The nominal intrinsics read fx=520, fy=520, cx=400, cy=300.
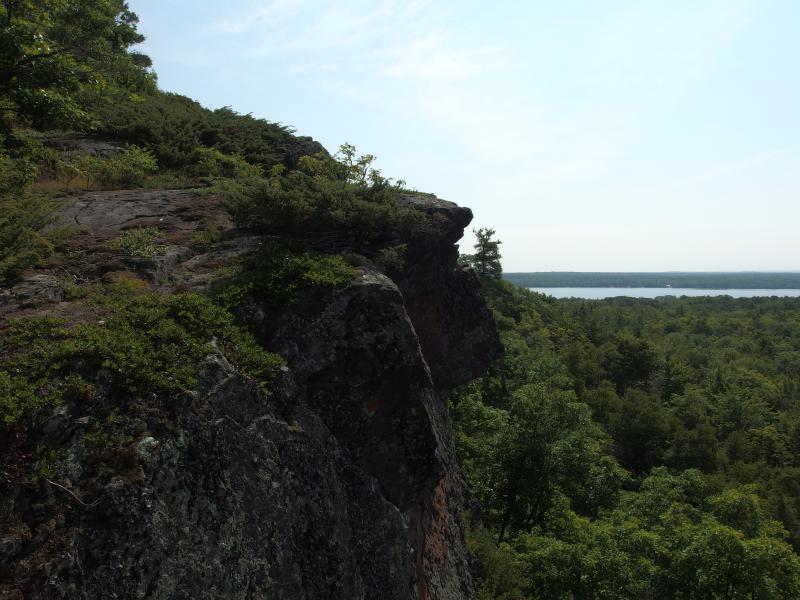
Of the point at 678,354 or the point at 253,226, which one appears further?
the point at 678,354

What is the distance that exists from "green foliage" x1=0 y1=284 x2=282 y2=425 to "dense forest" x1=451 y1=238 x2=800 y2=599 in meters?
9.02

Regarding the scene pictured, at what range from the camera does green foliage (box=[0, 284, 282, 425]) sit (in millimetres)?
5215

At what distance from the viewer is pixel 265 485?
239 inches

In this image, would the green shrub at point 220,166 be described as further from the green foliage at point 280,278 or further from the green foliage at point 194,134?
the green foliage at point 280,278

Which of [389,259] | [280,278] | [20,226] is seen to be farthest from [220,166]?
[280,278]

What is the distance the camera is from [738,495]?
18797 mm

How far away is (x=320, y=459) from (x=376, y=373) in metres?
1.56

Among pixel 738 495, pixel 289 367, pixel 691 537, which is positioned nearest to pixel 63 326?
pixel 289 367

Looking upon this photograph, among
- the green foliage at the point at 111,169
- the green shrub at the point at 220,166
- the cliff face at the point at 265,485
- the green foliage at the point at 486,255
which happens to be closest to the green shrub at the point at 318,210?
the cliff face at the point at 265,485

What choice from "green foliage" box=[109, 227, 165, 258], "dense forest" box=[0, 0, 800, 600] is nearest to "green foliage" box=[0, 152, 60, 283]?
"dense forest" box=[0, 0, 800, 600]

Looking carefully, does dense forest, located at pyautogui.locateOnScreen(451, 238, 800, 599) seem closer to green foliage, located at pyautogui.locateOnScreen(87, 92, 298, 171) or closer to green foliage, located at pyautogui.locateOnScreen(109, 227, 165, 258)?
green foliage, located at pyautogui.locateOnScreen(109, 227, 165, 258)

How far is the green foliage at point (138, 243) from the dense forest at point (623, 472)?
10.1m

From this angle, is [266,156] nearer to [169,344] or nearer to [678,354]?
[169,344]

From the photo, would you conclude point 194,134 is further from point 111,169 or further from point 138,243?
point 138,243
